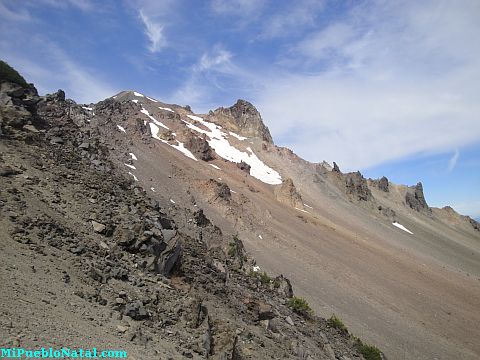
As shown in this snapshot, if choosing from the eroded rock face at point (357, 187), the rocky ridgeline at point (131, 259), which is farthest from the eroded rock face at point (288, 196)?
the rocky ridgeline at point (131, 259)

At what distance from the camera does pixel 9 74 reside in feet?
76.1

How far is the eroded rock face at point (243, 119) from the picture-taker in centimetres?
10156

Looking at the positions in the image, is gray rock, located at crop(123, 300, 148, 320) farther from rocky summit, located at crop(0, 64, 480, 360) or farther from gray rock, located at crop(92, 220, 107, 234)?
gray rock, located at crop(92, 220, 107, 234)

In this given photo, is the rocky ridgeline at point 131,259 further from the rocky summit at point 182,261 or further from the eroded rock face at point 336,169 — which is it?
the eroded rock face at point 336,169

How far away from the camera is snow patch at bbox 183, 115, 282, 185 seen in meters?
76.8

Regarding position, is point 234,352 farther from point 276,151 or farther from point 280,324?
point 276,151

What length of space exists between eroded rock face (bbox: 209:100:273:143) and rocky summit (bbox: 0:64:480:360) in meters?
28.5

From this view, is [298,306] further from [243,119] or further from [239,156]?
[243,119]

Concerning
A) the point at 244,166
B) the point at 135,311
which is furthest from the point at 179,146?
the point at 135,311

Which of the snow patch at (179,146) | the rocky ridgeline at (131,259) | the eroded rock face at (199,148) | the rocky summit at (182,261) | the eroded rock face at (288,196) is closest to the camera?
the rocky summit at (182,261)

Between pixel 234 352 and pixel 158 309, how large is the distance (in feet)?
10.5

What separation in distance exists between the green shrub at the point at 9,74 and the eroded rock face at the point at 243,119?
76724mm

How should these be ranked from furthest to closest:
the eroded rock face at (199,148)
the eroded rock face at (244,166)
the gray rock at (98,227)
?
the eroded rock face at (244,166) < the eroded rock face at (199,148) < the gray rock at (98,227)

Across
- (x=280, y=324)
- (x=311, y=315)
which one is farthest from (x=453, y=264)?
(x=280, y=324)
